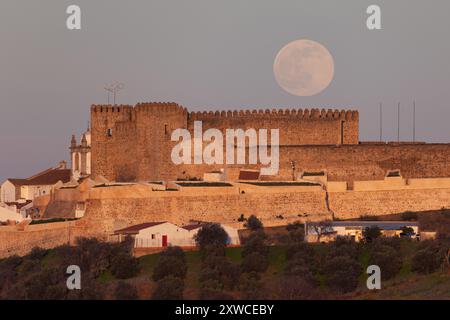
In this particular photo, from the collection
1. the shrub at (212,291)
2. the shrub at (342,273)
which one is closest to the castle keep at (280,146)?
the shrub at (342,273)

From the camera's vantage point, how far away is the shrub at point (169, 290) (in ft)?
131

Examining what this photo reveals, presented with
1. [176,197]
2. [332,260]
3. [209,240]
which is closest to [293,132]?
[176,197]

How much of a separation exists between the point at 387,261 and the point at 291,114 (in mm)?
17290

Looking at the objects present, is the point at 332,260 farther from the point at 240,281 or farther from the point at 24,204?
the point at 24,204

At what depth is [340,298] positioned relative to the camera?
40188 millimetres

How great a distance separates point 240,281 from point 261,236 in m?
6.85

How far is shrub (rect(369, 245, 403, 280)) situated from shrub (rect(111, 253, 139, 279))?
6.96 m

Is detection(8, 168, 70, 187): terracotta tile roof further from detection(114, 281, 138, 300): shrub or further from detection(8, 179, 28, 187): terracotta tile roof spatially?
detection(114, 281, 138, 300): shrub

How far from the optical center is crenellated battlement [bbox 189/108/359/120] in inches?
2354

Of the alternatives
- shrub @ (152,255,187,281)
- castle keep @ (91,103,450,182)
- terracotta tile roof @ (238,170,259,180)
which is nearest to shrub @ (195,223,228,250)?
shrub @ (152,255,187,281)

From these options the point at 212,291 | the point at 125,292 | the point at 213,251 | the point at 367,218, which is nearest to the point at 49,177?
the point at 367,218

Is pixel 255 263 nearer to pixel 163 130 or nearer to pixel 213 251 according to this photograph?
pixel 213 251

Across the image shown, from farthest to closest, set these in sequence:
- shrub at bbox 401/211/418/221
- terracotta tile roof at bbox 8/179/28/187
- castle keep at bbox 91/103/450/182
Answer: terracotta tile roof at bbox 8/179/28/187
castle keep at bbox 91/103/450/182
shrub at bbox 401/211/418/221

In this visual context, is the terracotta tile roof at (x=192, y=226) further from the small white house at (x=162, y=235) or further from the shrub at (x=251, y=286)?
the shrub at (x=251, y=286)
